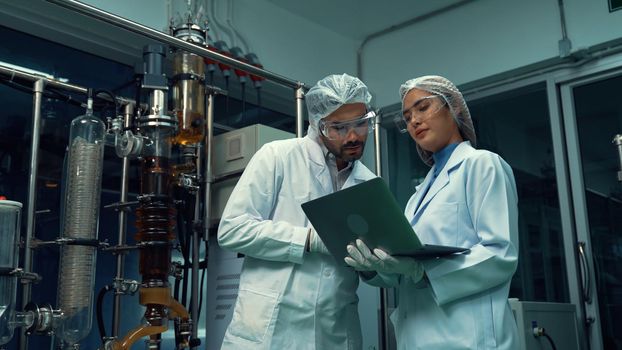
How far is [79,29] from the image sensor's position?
8.74 feet

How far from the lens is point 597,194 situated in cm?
314

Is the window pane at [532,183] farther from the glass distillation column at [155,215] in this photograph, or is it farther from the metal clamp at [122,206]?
the metal clamp at [122,206]

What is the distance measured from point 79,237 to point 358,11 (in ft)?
8.23

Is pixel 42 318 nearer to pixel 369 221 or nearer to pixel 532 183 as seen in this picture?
pixel 369 221

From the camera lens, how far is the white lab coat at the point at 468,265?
52.2 inches

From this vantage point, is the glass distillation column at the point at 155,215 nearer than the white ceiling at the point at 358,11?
Yes

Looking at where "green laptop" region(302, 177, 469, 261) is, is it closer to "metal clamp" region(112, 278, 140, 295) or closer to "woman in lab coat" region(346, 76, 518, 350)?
"woman in lab coat" region(346, 76, 518, 350)

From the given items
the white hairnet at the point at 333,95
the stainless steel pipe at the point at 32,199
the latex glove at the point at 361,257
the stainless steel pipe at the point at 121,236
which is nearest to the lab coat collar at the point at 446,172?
the latex glove at the point at 361,257

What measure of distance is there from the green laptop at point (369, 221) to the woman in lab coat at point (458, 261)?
0.11 ft

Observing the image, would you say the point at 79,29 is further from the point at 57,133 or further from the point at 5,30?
the point at 57,133

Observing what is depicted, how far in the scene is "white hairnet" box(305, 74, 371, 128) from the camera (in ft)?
5.87

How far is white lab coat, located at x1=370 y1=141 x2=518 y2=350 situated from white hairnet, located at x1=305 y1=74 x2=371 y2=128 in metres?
0.42

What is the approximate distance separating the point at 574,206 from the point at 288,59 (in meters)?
1.77

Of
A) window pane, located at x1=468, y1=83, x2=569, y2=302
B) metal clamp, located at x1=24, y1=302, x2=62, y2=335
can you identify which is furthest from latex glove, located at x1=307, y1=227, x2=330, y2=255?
window pane, located at x1=468, y1=83, x2=569, y2=302
